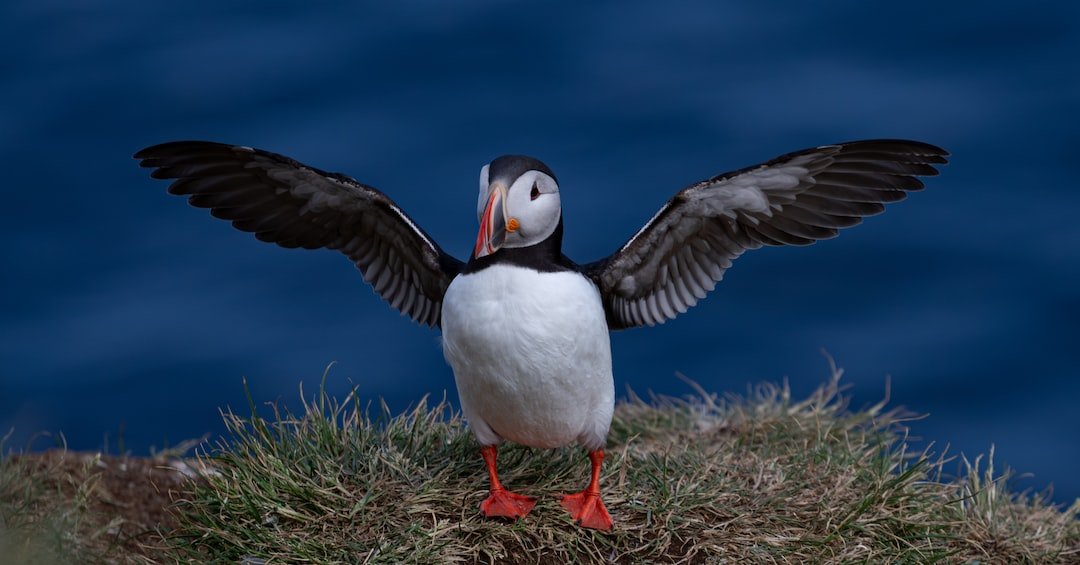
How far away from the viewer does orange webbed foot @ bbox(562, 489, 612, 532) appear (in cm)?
566

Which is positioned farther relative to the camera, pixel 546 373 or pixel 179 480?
pixel 179 480

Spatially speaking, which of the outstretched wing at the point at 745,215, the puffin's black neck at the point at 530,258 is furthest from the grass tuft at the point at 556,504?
the puffin's black neck at the point at 530,258

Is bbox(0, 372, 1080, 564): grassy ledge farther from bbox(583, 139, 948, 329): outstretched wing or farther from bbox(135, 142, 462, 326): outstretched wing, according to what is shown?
bbox(583, 139, 948, 329): outstretched wing

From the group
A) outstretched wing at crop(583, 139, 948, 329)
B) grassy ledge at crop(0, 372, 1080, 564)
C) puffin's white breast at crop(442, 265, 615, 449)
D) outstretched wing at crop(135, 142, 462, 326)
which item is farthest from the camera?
outstretched wing at crop(135, 142, 462, 326)

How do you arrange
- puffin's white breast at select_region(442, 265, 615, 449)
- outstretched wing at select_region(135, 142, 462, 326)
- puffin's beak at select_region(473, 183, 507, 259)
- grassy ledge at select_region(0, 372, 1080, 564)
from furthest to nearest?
outstretched wing at select_region(135, 142, 462, 326)
grassy ledge at select_region(0, 372, 1080, 564)
puffin's white breast at select_region(442, 265, 615, 449)
puffin's beak at select_region(473, 183, 507, 259)

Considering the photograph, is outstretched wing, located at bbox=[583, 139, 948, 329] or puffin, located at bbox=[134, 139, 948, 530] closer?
puffin, located at bbox=[134, 139, 948, 530]

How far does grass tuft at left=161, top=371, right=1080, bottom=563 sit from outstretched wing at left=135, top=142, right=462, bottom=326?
57 centimetres

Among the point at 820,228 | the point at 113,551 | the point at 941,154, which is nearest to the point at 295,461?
the point at 113,551

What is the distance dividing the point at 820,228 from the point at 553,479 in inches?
58.6

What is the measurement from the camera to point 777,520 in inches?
233

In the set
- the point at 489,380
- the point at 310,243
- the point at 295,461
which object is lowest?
the point at 295,461

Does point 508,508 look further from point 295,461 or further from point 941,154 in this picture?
point 941,154

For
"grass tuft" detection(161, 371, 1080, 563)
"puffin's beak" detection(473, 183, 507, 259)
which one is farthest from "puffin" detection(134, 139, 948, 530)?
"grass tuft" detection(161, 371, 1080, 563)

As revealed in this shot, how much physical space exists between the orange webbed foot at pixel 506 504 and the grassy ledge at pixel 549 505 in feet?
0.12
